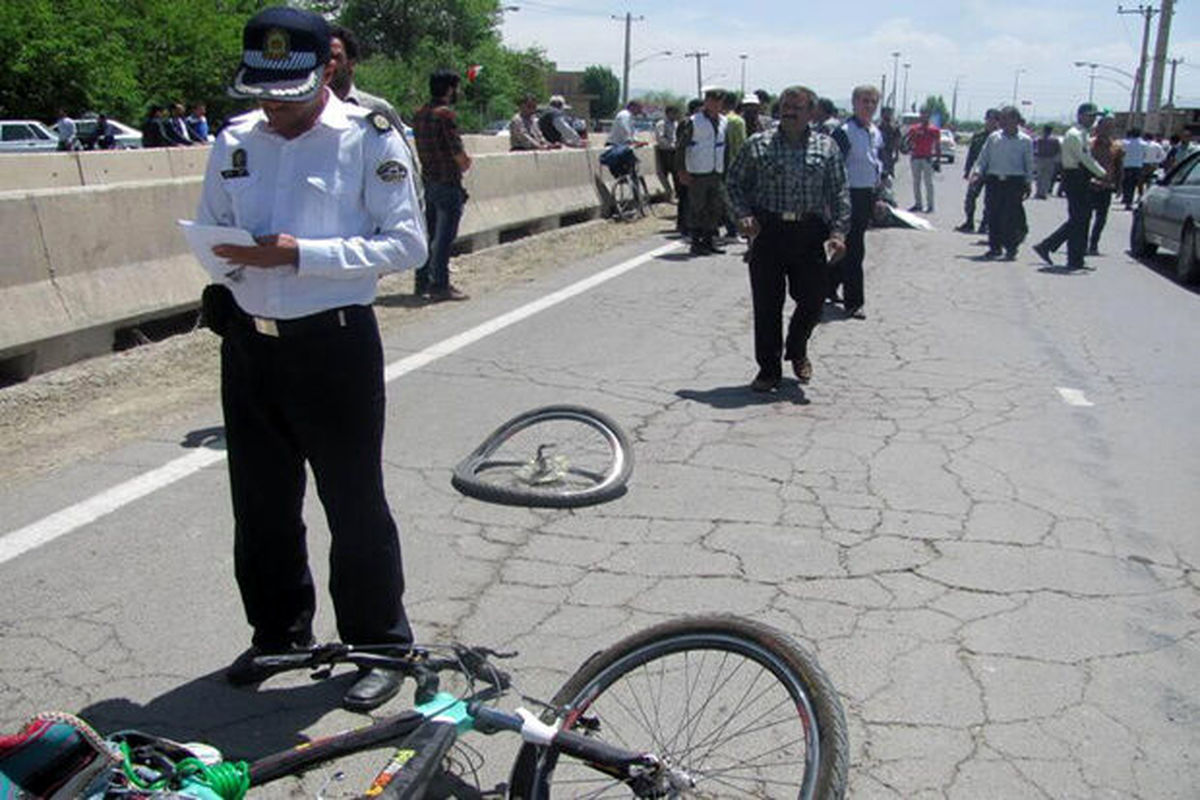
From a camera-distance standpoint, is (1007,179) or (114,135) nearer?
(1007,179)

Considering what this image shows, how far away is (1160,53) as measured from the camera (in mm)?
46750

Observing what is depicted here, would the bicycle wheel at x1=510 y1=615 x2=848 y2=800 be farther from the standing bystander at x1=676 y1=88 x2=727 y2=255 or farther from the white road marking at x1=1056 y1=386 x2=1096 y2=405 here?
the standing bystander at x1=676 y1=88 x2=727 y2=255

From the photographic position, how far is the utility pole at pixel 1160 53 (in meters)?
46.5

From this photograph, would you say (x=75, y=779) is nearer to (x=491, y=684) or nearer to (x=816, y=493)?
(x=491, y=684)

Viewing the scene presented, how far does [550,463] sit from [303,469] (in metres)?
2.18

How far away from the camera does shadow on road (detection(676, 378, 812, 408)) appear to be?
758cm

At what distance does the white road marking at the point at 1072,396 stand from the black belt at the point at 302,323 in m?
5.66

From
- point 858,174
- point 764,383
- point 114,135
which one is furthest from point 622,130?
point 114,135

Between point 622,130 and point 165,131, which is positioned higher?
point 622,130

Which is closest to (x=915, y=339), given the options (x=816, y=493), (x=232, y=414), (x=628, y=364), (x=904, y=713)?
(x=628, y=364)

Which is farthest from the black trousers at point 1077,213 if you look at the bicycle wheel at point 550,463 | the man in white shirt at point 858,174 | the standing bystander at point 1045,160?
the standing bystander at point 1045,160

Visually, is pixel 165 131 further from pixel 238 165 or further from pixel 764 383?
pixel 238 165

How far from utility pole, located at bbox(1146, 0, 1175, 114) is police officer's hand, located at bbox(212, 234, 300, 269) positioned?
49477 mm

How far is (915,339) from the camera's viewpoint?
32.0 ft
